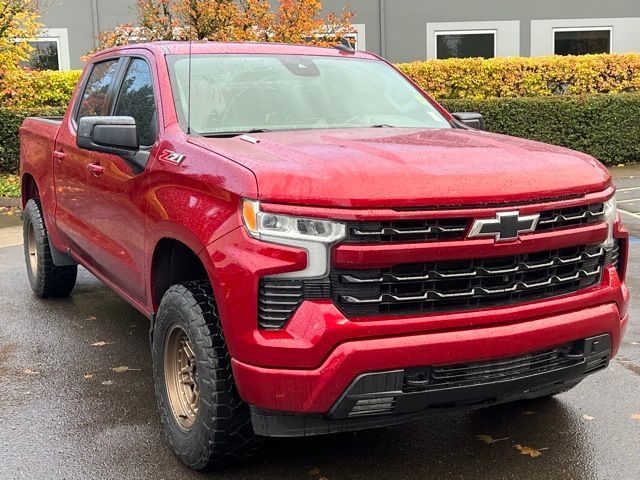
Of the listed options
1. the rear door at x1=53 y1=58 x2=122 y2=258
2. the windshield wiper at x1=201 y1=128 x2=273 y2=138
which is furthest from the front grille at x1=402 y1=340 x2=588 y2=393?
the rear door at x1=53 y1=58 x2=122 y2=258

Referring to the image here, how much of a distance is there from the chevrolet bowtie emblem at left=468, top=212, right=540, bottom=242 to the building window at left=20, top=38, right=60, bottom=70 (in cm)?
1409

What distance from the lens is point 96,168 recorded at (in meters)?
4.49

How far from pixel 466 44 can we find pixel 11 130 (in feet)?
29.9

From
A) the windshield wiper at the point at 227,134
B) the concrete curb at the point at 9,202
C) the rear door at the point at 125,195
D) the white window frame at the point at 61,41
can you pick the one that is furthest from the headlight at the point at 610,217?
the white window frame at the point at 61,41

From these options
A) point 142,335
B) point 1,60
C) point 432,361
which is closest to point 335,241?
point 432,361

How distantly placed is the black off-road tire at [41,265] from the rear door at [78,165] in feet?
2.27

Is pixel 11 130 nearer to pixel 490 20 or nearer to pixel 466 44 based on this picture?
pixel 466 44

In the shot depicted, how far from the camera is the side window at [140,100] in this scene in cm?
404

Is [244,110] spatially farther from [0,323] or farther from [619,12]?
[619,12]

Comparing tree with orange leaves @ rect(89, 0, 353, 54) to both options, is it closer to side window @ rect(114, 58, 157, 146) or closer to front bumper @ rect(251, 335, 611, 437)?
side window @ rect(114, 58, 157, 146)

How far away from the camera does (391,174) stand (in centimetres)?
296

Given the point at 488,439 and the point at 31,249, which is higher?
the point at 31,249

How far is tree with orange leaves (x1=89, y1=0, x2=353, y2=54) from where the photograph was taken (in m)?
12.3

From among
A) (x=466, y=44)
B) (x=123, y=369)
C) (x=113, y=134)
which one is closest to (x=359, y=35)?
(x=466, y=44)
